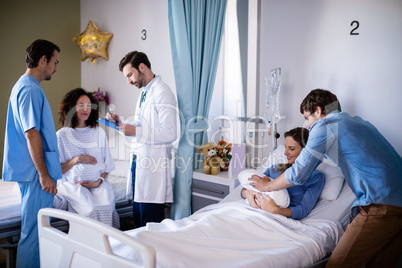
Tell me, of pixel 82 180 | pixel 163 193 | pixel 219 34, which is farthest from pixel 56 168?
pixel 219 34

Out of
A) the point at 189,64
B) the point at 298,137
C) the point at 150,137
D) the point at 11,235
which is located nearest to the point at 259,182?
the point at 298,137

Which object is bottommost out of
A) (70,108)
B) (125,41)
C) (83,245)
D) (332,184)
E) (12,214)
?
(12,214)

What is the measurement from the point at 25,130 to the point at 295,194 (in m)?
1.66

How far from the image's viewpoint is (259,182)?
6.78 feet

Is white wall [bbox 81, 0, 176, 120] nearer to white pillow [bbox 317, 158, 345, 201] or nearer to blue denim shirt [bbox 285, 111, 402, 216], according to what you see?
white pillow [bbox 317, 158, 345, 201]

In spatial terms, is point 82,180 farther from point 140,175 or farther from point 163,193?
point 163,193

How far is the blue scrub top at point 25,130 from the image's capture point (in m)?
2.12

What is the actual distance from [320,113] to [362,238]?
70 cm

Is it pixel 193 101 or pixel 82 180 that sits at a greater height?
pixel 193 101

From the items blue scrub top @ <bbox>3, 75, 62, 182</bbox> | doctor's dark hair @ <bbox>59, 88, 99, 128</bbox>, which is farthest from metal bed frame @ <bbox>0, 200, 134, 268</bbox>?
doctor's dark hair @ <bbox>59, 88, 99, 128</bbox>

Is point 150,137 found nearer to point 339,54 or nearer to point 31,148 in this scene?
point 31,148

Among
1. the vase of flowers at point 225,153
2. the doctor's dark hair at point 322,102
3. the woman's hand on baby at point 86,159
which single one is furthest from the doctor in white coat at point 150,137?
the doctor's dark hair at point 322,102

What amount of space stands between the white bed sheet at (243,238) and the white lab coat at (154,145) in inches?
26.1

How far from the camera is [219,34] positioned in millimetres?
3129
